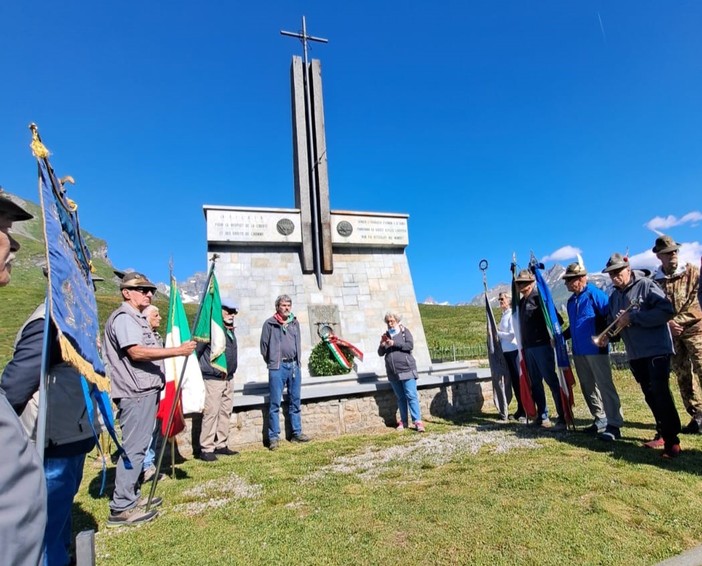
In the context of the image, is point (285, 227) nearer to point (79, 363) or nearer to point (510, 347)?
point (510, 347)

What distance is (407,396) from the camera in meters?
6.70

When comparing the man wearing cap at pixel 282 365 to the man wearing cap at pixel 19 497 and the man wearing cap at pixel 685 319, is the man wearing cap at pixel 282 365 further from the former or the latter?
the man wearing cap at pixel 19 497

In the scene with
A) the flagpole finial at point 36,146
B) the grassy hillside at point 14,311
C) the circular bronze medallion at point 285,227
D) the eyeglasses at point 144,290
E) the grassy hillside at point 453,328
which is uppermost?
the grassy hillside at point 14,311

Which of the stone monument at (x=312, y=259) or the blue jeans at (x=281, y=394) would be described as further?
the stone monument at (x=312, y=259)

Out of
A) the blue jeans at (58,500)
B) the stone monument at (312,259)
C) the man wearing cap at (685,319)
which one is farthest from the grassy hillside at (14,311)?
the man wearing cap at (685,319)

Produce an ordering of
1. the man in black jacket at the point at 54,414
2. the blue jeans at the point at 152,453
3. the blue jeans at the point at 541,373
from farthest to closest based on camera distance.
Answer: the blue jeans at the point at 541,373 < the blue jeans at the point at 152,453 < the man in black jacket at the point at 54,414

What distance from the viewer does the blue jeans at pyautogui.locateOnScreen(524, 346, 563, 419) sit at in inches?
234

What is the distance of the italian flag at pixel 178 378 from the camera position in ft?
15.8

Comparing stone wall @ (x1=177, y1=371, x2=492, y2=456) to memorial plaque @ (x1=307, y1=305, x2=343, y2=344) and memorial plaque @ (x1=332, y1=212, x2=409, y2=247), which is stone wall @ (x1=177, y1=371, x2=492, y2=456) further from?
memorial plaque @ (x1=332, y1=212, x2=409, y2=247)

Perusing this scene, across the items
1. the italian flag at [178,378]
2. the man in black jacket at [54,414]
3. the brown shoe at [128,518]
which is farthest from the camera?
the italian flag at [178,378]

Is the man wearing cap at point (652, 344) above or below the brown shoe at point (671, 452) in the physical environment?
above

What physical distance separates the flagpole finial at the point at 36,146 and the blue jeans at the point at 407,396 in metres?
5.57

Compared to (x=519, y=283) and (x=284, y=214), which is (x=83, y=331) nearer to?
(x=519, y=283)

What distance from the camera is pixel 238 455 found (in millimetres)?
5863
